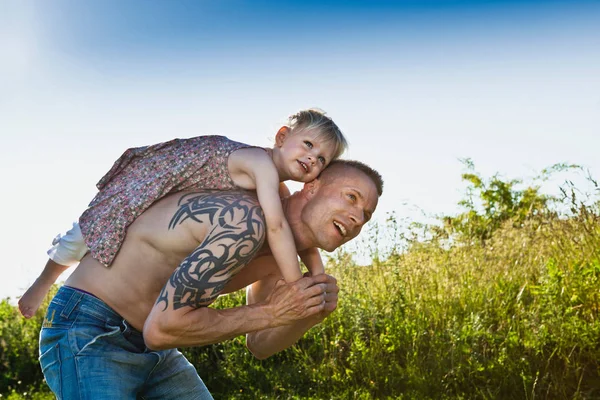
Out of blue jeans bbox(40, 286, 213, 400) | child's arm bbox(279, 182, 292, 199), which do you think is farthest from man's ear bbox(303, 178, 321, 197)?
blue jeans bbox(40, 286, 213, 400)

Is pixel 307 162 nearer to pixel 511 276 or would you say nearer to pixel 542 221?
pixel 511 276

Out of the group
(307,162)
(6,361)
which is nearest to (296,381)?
(307,162)

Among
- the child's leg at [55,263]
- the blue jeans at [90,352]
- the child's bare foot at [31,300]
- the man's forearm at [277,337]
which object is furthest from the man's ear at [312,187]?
the child's bare foot at [31,300]

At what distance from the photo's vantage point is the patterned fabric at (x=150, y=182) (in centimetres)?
290

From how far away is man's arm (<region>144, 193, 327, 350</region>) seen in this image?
2.58 m

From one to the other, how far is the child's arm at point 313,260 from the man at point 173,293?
12 centimetres

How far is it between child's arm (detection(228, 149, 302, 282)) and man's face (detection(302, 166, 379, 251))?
0.16m

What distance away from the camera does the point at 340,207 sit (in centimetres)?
303

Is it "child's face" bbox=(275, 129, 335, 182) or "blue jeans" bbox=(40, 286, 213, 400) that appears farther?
"child's face" bbox=(275, 129, 335, 182)

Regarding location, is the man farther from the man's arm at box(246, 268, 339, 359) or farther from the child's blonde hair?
the child's blonde hair

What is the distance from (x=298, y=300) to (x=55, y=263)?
6.13 feet

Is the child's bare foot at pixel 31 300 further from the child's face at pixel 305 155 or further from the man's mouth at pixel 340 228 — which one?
the man's mouth at pixel 340 228

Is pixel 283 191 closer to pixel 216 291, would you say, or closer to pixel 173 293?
pixel 216 291

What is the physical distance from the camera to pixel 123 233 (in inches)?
114
